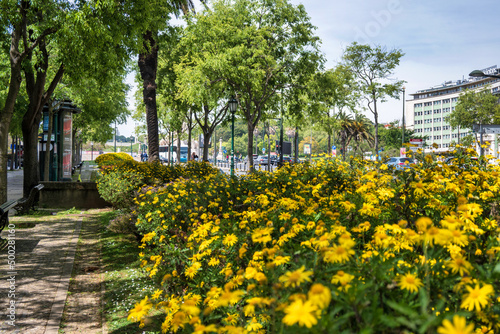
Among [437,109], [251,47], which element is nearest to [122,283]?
[251,47]

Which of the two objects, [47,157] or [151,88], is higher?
[151,88]

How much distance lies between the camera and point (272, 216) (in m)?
3.46

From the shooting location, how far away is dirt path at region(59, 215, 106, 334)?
15.0 ft

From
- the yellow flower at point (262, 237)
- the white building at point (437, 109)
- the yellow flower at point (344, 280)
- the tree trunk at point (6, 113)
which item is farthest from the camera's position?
the white building at point (437, 109)

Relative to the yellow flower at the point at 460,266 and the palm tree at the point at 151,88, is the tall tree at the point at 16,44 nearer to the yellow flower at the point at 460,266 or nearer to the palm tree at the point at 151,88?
the palm tree at the point at 151,88

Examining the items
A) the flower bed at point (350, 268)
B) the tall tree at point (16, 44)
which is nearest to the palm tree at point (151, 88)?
the tall tree at point (16, 44)

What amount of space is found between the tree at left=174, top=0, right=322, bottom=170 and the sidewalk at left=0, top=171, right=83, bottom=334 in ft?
43.7

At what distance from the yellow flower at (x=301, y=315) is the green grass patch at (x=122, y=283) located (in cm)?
217

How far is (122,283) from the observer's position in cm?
609

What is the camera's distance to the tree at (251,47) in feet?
70.6

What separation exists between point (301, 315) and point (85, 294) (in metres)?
4.99

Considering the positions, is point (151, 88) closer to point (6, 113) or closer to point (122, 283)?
point (6, 113)

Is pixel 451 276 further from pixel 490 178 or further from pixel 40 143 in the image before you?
pixel 40 143

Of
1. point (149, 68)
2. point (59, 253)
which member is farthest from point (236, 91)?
point (59, 253)
